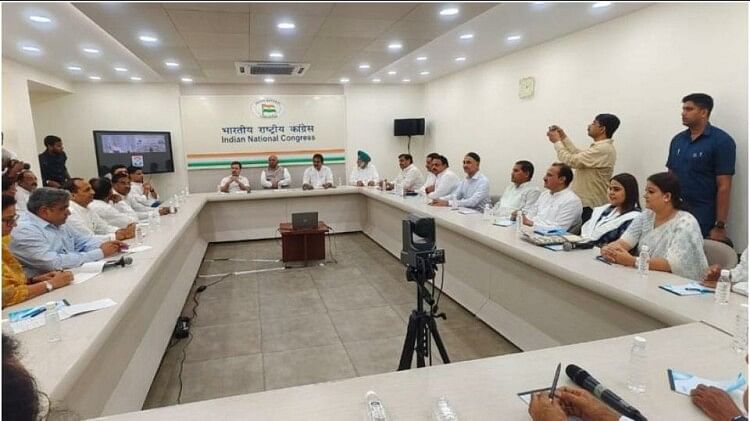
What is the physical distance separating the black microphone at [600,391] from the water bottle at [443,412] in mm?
404

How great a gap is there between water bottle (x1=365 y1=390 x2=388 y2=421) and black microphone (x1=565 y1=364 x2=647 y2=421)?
574 mm

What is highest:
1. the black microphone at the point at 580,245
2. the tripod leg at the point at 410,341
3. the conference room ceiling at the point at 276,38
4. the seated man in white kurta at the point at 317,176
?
the conference room ceiling at the point at 276,38

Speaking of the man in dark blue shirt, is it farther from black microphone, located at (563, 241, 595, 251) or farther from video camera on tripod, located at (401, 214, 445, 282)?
video camera on tripod, located at (401, 214, 445, 282)

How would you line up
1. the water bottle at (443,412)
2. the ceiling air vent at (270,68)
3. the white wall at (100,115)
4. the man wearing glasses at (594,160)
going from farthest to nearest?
the white wall at (100,115), the ceiling air vent at (270,68), the man wearing glasses at (594,160), the water bottle at (443,412)

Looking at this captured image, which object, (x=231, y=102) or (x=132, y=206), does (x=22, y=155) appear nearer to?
(x=132, y=206)

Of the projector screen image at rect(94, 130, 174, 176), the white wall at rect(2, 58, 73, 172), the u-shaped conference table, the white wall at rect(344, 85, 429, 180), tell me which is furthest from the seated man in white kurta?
the white wall at rect(2, 58, 73, 172)

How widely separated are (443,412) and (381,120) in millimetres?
7315

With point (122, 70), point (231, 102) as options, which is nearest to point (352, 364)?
point (122, 70)

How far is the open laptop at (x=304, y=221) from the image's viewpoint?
5.00 meters

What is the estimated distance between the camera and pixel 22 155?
5078 mm

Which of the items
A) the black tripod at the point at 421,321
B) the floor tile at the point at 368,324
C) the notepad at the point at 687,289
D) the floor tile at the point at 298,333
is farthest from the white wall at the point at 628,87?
the floor tile at the point at 298,333

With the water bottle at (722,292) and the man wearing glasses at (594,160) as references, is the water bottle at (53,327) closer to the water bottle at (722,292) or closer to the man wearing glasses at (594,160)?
the water bottle at (722,292)

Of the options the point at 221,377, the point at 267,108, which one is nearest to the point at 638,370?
the point at 221,377

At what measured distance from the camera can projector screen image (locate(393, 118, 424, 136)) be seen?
792 centimetres
